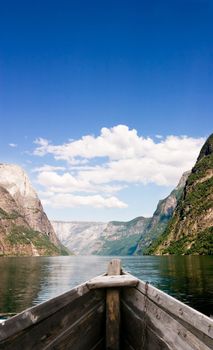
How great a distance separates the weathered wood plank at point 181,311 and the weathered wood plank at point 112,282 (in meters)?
0.18

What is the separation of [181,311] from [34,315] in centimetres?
242

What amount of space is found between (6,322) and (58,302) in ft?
3.68

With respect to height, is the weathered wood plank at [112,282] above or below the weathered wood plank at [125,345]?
above

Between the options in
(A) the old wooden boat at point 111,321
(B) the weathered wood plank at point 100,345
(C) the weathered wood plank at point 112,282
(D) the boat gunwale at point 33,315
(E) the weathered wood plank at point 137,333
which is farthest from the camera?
(B) the weathered wood plank at point 100,345

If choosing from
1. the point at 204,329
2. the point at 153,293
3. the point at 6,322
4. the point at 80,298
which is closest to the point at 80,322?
the point at 80,298

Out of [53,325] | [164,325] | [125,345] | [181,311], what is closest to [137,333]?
[125,345]

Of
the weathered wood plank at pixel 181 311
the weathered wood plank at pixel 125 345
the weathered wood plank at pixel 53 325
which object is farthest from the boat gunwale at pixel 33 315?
→ the weathered wood plank at pixel 125 345

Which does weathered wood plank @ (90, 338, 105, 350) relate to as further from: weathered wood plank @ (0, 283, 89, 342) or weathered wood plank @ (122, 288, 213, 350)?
weathered wood plank @ (0, 283, 89, 342)

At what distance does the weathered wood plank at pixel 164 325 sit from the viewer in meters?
6.17

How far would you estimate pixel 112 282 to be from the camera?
7.94 meters

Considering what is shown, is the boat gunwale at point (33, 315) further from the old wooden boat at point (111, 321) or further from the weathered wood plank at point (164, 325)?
the weathered wood plank at point (164, 325)

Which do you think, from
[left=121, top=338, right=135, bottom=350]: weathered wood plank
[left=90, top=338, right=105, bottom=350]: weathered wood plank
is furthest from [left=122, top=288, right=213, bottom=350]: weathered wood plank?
[left=90, top=338, right=105, bottom=350]: weathered wood plank

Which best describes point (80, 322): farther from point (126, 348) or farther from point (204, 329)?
point (204, 329)

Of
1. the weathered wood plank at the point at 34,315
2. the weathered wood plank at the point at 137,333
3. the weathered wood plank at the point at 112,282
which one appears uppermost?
the weathered wood plank at the point at 112,282
